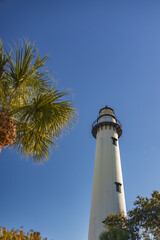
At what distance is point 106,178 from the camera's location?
17391 mm

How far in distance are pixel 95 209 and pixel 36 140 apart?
11.2 meters

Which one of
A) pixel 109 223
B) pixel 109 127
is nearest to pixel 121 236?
pixel 109 223

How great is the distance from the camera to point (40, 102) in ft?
21.1

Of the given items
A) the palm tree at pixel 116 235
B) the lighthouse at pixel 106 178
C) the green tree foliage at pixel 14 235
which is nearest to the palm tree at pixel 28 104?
the green tree foliage at pixel 14 235

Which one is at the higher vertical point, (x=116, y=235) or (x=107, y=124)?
(x=107, y=124)

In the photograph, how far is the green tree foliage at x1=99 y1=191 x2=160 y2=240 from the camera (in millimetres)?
10923

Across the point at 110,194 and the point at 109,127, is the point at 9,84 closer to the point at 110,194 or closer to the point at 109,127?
the point at 110,194

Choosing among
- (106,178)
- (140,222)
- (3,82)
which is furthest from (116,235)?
(3,82)

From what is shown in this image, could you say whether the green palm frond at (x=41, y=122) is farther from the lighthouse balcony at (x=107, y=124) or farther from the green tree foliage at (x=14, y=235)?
the lighthouse balcony at (x=107, y=124)

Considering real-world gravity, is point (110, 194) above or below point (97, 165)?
below

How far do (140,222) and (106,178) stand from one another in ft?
17.7

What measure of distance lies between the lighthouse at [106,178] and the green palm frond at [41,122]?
1006cm

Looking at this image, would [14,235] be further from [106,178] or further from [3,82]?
[106,178]

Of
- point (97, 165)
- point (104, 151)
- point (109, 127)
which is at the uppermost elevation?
→ point (109, 127)
